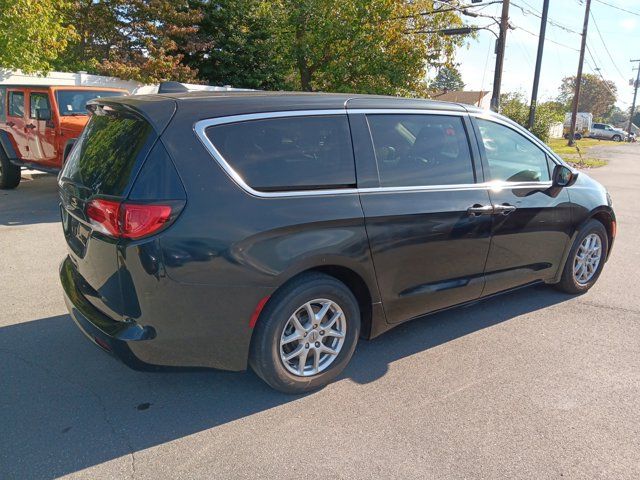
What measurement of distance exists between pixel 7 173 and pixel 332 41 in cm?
1326

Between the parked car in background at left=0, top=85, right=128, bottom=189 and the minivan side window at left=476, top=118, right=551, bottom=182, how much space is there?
6.58m

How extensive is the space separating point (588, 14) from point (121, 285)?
120 ft

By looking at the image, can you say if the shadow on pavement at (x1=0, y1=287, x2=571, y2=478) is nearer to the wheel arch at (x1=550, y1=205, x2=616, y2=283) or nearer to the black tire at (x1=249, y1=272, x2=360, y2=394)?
the black tire at (x1=249, y1=272, x2=360, y2=394)

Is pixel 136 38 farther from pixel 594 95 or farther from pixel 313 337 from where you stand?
pixel 594 95

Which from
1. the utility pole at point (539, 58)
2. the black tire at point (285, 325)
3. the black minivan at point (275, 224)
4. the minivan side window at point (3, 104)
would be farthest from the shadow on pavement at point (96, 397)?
the utility pole at point (539, 58)

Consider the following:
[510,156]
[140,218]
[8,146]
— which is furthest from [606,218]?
[8,146]

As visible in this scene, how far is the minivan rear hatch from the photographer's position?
272cm

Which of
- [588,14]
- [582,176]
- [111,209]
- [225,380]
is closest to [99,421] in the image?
[225,380]

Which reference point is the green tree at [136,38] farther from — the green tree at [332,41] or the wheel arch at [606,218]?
the wheel arch at [606,218]

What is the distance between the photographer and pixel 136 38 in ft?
58.5

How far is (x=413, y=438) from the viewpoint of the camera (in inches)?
110

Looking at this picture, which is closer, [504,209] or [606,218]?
[504,209]

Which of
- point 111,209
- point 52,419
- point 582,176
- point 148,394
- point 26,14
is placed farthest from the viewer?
point 26,14

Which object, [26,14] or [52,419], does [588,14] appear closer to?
[26,14]
